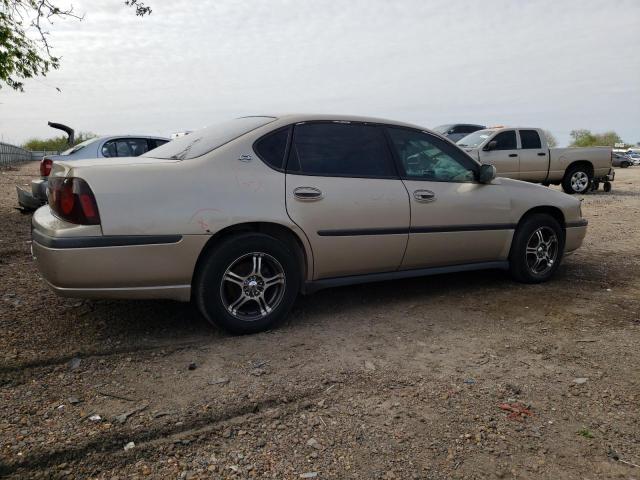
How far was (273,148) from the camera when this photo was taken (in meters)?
3.90

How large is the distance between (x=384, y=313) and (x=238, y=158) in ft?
5.58

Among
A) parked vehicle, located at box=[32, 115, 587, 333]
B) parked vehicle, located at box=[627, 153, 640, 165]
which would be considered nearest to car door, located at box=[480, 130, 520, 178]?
parked vehicle, located at box=[32, 115, 587, 333]

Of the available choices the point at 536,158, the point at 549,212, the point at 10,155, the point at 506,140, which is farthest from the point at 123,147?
the point at 10,155

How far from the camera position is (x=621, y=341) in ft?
12.4

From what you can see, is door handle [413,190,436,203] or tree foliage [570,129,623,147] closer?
door handle [413,190,436,203]

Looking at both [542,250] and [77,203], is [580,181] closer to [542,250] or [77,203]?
[542,250]

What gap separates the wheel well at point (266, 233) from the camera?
3600mm

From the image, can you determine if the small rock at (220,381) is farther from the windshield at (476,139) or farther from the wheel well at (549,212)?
the windshield at (476,139)

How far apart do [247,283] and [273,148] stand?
990 mm

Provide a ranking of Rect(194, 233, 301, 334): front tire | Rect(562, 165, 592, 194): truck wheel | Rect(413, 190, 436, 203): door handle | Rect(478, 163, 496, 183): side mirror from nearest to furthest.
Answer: Rect(194, 233, 301, 334): front tire
Rect(413, 190, 436, 203): door handle
Rect(478, 163, 496, 183): side mirror
Rect(562, 165, 592, 194): truck wheel

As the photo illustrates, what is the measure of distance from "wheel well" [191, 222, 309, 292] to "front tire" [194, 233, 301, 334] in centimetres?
4

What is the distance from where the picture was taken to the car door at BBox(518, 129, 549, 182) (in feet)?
46.1

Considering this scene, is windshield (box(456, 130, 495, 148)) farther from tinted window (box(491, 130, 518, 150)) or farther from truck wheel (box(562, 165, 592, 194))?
truck wheel (box(562, 165, 592, 194))

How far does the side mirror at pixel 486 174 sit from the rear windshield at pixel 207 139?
1971 millimetres
